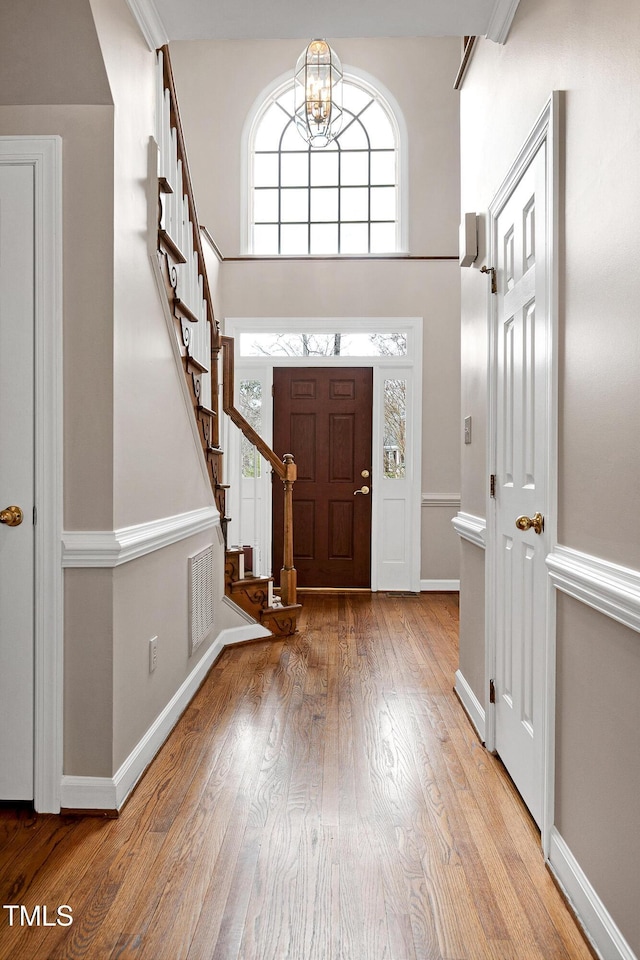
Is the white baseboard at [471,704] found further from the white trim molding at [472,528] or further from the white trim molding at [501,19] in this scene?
the white trim molding at [501,19]

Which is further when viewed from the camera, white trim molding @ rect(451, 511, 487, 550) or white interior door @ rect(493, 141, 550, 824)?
white trim molding @ rect(451, 511, 487, 550)

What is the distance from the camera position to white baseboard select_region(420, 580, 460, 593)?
20.2 feet

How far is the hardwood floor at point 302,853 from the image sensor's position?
157 cm

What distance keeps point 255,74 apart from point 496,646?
19.0 feet

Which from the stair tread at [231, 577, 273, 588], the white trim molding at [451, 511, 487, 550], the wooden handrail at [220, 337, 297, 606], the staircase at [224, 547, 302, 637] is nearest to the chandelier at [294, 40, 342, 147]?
the wooden handrail at [220, 337, 297, 606]

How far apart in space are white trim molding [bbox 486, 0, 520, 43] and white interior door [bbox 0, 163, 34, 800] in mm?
1623

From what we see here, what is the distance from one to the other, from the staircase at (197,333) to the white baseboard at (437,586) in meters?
1.82

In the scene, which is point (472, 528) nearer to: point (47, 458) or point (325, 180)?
point (47, 458)

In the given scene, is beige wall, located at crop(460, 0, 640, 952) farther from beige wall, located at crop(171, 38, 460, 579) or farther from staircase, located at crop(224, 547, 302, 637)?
beige wall, located at crop(171, 38, 460, 579)

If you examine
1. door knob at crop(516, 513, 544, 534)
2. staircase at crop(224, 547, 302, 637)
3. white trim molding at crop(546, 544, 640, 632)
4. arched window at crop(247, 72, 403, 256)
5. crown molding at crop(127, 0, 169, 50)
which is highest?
arched window at crop(247, 72, 403, 256)

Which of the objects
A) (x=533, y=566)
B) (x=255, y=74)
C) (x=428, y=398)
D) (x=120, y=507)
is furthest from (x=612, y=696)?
(x=255, y=74)

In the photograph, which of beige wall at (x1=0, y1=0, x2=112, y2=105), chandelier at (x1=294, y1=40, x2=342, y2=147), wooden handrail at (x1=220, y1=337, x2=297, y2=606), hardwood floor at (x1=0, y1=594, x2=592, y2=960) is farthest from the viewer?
wooden handrail at (x1=220, y1=337, x2=297, y2=606)

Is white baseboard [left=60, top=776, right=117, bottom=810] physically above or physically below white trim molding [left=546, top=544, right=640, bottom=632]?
below

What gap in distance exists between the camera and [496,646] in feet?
8.70
